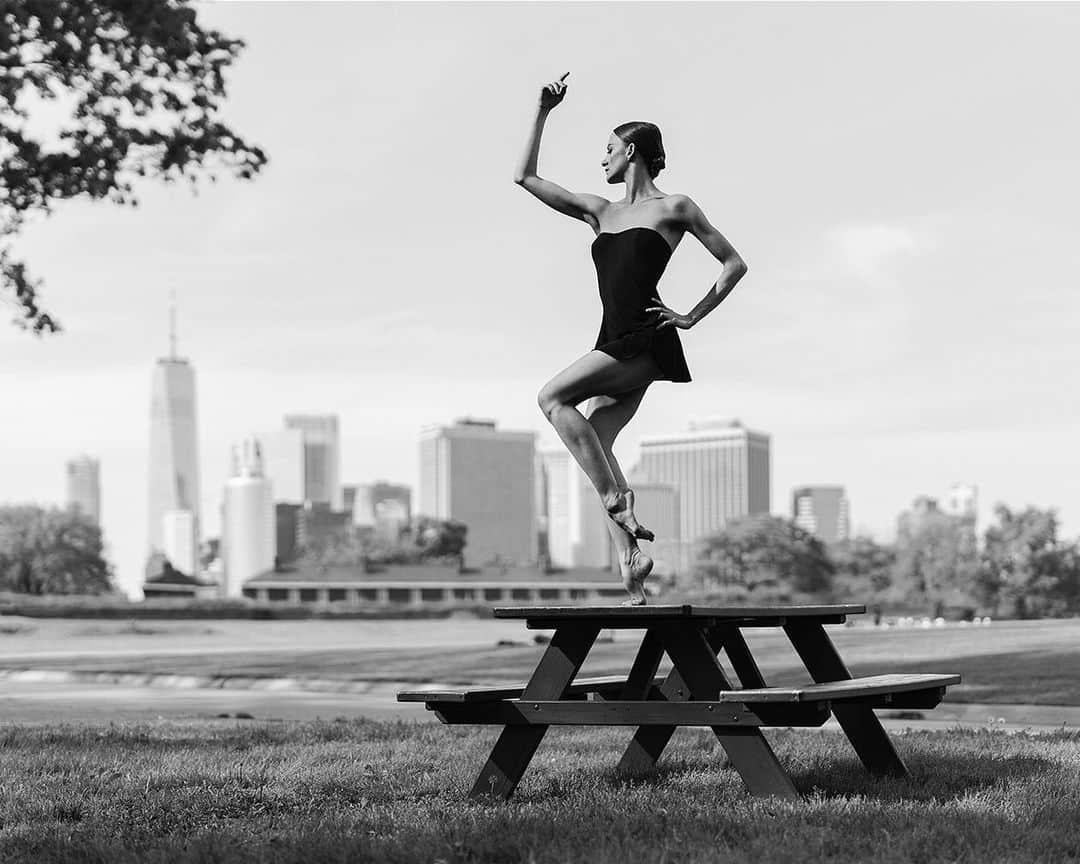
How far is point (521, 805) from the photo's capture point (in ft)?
21.0

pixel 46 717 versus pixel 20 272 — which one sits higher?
pixel 20 272

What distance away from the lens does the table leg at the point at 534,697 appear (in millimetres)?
6648

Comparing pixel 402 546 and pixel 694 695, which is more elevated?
pixel 694 695

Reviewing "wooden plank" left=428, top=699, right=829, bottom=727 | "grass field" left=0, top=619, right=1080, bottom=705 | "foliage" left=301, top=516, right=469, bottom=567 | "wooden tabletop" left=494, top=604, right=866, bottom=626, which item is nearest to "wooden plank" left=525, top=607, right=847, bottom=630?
"wooden tabletop" left=494, top=604, right=866, bottom=626

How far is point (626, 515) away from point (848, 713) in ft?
4.86

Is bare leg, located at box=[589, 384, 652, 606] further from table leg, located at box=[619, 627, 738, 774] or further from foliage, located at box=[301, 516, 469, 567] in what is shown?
foliage, located at box=[301, 516, 469, 567]

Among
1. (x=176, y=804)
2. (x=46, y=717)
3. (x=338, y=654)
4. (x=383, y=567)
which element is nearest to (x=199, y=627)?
(x=338, y=654)

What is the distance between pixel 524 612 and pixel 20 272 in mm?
17014

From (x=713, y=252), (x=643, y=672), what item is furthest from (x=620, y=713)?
(x=713, y=252)

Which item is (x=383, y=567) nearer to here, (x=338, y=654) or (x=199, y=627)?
(x=199, y=627)

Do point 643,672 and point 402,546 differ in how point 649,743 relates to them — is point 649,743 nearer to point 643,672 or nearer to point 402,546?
point 643,672

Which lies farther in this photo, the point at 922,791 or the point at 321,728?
the point at 321,728

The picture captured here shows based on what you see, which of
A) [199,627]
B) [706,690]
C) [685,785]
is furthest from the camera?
[199,627]

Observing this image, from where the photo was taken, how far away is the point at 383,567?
126000mm
